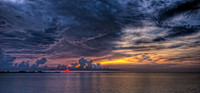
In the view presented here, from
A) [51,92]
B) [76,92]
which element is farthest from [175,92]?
[51,92]

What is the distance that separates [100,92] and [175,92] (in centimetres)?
2581

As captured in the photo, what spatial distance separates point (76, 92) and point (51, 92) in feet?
28.3

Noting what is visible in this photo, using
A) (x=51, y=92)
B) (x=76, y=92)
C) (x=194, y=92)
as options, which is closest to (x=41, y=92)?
(x=51, y=92)

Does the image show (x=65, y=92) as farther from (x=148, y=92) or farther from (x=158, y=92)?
(x=158, y=92)

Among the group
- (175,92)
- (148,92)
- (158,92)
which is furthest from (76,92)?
(175,92)

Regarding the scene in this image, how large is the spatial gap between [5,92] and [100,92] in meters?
33.1

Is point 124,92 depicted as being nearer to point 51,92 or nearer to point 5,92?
point 51,92

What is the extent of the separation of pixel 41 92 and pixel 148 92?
36622mm

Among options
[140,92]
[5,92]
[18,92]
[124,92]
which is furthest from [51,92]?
[140,92]

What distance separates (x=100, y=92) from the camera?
2168 inches

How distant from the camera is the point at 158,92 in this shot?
54.7 m

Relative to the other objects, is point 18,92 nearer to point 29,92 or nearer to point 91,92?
point 29,92

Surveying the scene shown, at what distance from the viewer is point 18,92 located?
56.1m

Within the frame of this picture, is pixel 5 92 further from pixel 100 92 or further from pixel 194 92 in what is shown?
pixel 194 92
